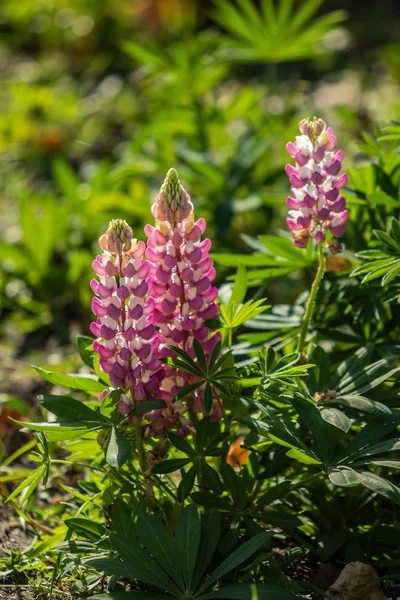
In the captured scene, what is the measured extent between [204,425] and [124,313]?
0.29 meters

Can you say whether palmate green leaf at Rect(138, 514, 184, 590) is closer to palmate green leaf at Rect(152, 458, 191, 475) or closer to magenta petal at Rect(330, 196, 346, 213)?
palmate green leaf at Rect(152, 458, 191, 475)

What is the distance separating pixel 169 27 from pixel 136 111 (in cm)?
97

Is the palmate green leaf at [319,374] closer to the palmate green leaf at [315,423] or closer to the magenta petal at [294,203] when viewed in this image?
the palmate green leaf at [315,423]

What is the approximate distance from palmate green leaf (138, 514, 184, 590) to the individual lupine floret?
208 mm

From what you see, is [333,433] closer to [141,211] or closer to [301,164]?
[301,164]

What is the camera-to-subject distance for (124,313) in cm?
151

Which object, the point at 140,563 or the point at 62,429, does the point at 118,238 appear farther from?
the point at 140,563

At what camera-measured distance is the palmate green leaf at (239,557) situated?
1.45 metres

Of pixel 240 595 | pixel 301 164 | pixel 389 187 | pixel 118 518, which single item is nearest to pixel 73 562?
pixel 118 518

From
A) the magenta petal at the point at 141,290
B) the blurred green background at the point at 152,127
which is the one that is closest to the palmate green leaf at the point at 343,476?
the magenta petal at the point at 141,290

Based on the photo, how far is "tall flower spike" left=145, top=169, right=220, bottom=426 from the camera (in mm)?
1515

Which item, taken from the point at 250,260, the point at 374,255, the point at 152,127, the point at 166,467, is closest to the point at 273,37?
the point at 152,127

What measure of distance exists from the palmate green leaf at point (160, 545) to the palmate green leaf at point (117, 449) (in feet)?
0.45

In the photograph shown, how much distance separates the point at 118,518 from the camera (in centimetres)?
158
